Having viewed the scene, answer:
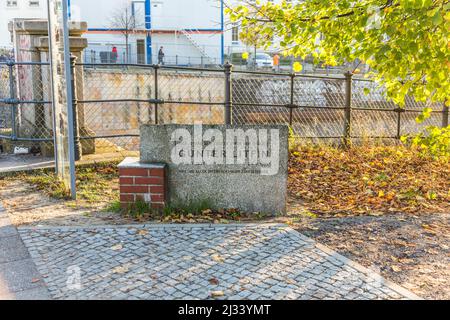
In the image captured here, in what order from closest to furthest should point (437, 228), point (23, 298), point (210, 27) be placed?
point (23, 298), point (437, 228), point (210, 27)

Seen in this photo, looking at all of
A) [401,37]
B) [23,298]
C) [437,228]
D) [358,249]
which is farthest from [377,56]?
[23,298]

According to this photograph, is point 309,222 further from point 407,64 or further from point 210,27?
point 210,27

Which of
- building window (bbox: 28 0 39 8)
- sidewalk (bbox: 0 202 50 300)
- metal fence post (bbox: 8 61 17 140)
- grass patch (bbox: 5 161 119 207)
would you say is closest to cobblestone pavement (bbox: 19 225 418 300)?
sidewalk (bbox: 0 202 50 300)

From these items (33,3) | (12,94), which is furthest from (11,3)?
(12,94)

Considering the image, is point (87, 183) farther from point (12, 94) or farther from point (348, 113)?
point (348, 113)

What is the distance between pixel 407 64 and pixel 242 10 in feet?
8.78

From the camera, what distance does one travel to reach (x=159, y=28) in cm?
4453

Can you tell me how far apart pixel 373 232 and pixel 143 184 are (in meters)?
2.50

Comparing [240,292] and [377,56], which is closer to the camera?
[240,292]

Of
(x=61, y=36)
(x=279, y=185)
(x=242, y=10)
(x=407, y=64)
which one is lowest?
(x=279, y=185)

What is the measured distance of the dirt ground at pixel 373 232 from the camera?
4230mm

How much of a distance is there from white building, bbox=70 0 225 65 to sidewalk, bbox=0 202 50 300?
38.5 metres

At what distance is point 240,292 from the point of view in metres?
3.70

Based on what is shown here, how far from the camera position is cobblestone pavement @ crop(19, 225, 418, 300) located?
3.72 meters
